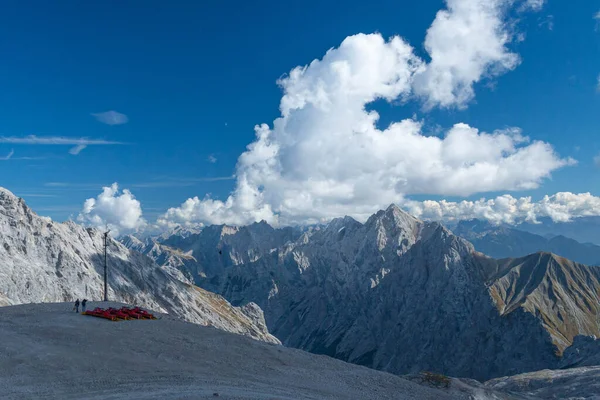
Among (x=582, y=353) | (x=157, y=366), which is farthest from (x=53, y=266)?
(x=582, y=353)

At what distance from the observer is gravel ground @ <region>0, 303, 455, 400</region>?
105ft

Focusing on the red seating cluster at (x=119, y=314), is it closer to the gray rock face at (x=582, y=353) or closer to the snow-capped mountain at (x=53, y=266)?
the snow-capped mountain at (x=53, y=266)

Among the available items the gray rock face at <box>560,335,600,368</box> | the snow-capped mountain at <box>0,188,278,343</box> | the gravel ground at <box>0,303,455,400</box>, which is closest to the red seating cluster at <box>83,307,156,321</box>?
the gravel ground at <box>0,303,455,400</box>

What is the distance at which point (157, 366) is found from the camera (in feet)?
122

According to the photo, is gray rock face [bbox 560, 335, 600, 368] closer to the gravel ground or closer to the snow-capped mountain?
the gravel ground

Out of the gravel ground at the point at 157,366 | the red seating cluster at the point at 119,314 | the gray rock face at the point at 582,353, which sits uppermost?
the red seating cluster at the point at 119,314

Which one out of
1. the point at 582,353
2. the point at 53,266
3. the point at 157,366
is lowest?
the point at 582,353

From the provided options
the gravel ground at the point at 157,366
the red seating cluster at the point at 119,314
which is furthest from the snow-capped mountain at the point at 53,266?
the gravel ground at the point at 157,366

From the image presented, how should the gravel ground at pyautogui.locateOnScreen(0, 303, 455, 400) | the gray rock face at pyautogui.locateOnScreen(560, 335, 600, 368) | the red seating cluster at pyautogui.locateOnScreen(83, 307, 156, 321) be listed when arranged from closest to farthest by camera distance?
the gravel ground at pyautogui.locateOnScreen(0, 303, 455, 400), the red seating cluster at pyautogui.locateOnScreen(83, 307, 156, 321), the gray rock face at pyautogui.locateOnScreen(560, 335, 600, 368)

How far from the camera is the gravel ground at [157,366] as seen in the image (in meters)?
32.1

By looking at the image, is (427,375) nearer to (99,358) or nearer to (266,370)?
(266,370)

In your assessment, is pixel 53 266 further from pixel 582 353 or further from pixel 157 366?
pixel 582 353

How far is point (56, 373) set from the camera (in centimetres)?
3384

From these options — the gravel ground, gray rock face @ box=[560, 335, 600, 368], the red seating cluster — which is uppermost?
the red seating cluster
